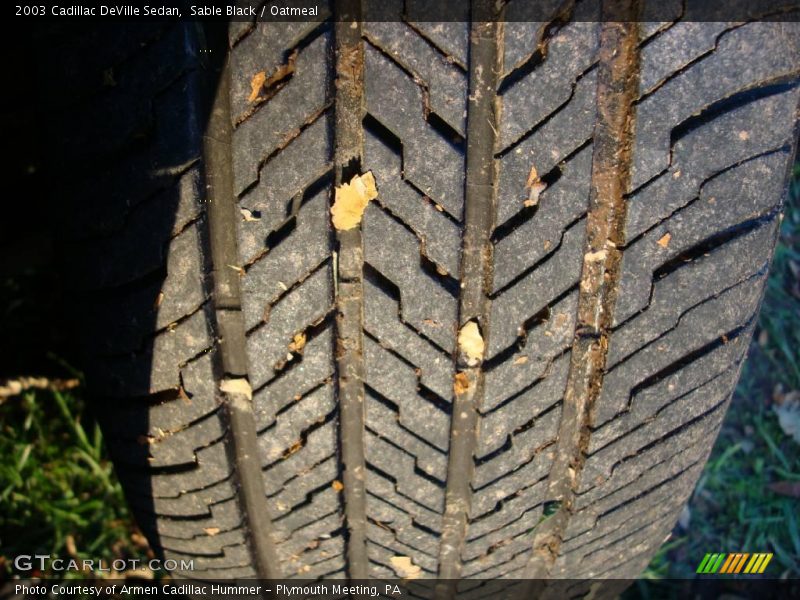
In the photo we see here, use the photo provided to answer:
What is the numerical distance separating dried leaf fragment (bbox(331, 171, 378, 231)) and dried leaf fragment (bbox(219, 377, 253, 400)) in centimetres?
29

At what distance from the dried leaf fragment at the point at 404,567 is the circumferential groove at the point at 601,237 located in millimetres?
277

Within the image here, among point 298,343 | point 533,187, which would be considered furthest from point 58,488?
point 533,187

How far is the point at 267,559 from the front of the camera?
1.42 meters

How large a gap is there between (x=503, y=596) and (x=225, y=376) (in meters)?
0.71

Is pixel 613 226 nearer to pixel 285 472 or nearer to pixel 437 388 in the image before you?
pixel 437 388

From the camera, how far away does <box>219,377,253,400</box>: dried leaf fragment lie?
121 cm

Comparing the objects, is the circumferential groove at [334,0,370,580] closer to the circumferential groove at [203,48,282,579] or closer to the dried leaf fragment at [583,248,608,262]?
the circumferential groove at [203,48,282,579]

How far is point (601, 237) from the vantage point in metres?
A: 1.14

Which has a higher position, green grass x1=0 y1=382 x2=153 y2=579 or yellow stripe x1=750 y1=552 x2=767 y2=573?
green grass x1=0 y1=382 x2=153 y2=579

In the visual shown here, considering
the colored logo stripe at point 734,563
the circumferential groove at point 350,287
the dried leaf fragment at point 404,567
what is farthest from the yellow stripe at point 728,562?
the circumferential groove at point 350,287

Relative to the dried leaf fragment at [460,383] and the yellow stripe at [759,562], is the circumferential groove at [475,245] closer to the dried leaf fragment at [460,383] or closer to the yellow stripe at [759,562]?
the dried leaf fragment at [460,383]

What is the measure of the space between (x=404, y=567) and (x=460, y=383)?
0.43 metres
